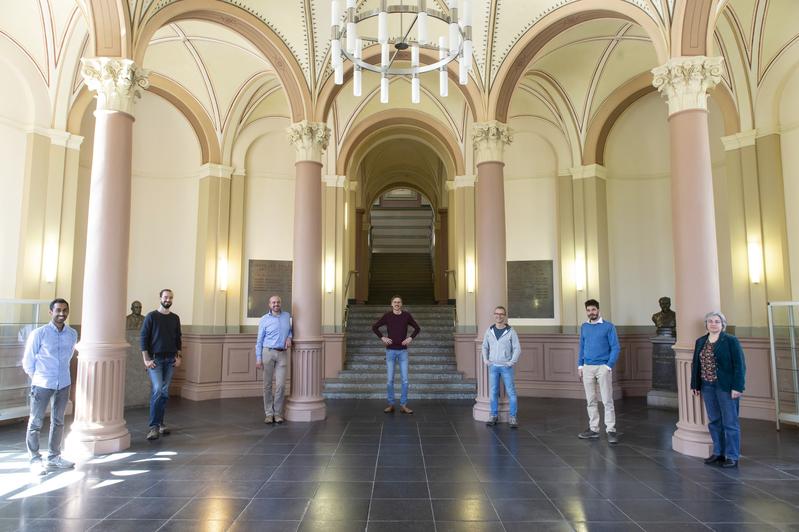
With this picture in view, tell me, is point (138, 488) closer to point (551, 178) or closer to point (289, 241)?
point (289, 241)

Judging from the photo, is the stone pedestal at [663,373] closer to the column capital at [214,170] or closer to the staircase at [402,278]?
the column capital at [214,170]

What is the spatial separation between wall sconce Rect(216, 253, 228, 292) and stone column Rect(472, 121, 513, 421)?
4.99 metres

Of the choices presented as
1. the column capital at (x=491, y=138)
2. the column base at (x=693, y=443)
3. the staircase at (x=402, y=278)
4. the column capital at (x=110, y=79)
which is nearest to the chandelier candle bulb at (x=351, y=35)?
the column capital at (x=110, y=79)

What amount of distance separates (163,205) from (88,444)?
19.4ft

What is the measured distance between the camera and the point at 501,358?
733cm

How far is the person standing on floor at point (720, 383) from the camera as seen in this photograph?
523 centimetres

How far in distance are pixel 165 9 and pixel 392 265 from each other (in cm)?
1550

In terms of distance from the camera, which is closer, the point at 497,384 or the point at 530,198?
the point at 497,384

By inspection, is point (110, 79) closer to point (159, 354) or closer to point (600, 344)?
point (159, 354)

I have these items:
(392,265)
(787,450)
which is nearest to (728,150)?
(787,450)

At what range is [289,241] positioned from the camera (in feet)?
35.8

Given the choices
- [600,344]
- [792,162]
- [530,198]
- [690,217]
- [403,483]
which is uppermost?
[530,198]

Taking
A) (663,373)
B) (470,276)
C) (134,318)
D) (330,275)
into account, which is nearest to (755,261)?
(663,373)

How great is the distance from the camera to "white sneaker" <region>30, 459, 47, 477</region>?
491cm
